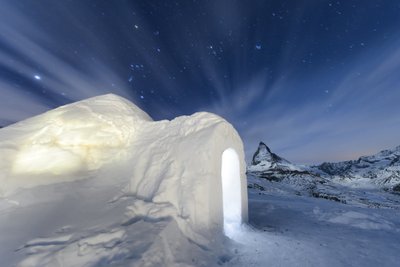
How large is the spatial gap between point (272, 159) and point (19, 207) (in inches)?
2693

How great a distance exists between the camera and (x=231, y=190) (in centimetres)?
882

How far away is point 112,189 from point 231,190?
3.93 m

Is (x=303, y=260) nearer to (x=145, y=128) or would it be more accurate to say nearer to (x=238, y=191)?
(x=238, y=191)

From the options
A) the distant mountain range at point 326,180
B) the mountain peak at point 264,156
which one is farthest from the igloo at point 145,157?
the mountain peak at point 264,156

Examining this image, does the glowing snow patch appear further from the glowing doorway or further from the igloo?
the glowing doorway

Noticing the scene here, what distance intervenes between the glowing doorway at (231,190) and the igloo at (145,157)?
0.03m

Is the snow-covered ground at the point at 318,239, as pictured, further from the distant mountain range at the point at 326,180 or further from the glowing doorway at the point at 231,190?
the distant mountain range at the point at 326,180

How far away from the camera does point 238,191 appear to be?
8.57m

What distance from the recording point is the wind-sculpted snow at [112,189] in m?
5.00

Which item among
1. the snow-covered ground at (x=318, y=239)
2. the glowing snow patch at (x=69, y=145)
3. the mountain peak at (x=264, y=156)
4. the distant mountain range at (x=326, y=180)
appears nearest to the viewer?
the snow-covered ground at (x=318, y=239)

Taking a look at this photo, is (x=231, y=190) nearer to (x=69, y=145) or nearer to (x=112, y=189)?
(x=112, y=189)

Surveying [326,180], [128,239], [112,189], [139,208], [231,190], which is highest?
[326,180]

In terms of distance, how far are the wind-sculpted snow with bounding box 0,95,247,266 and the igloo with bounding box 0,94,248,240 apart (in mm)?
28

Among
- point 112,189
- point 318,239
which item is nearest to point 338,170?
point 318,239
